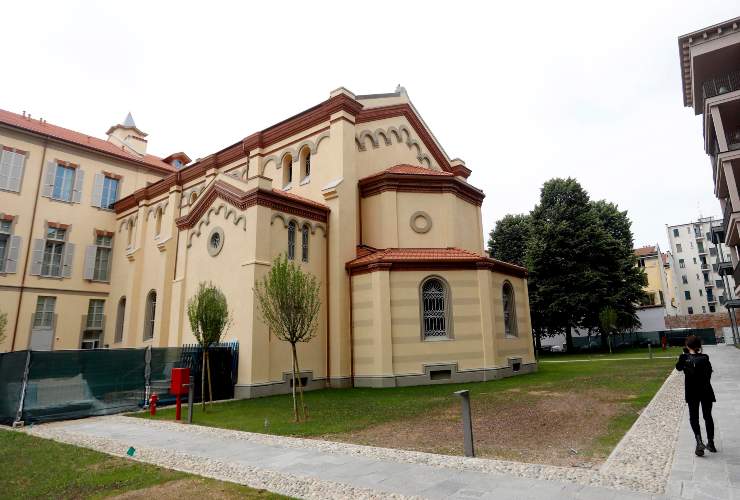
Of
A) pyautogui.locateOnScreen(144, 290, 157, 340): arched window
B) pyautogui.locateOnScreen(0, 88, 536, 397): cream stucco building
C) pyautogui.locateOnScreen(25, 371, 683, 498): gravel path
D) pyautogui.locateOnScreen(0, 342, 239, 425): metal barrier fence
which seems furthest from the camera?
pyautogui.locateOnScreen(144, 290, 157, 340): arched window

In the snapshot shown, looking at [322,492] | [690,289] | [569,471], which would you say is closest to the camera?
[322,492]

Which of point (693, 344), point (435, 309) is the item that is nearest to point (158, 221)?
point (435, 309)

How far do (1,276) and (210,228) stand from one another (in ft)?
52.1

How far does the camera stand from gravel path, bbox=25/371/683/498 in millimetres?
5441

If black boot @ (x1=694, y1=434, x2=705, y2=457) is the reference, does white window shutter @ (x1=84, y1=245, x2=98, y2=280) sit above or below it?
above

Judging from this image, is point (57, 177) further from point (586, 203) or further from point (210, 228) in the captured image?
point (586, 203)

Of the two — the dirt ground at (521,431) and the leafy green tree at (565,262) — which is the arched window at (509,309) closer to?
the dirt ground at (521,431)

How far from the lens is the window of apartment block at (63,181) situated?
28.4 meters

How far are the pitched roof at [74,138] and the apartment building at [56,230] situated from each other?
0.11 meters

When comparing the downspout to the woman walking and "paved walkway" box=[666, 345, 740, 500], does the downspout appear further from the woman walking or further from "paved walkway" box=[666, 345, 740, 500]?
the woman walking

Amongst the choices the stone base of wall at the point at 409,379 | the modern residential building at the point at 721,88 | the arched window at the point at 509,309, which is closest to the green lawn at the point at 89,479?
the stone base of wall at the point at 409,379

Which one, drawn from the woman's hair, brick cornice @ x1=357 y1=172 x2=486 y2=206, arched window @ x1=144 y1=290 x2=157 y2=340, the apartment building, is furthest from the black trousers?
the apartment building

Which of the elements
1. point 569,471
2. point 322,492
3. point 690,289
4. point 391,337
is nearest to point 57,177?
point 391,337

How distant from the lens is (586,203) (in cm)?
3788
